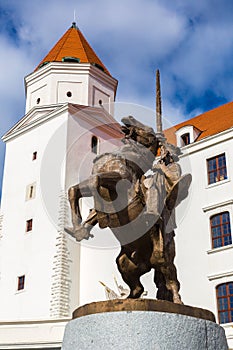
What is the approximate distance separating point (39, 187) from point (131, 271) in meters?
23.9

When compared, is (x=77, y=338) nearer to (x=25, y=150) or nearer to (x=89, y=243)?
(x=89, y=243)

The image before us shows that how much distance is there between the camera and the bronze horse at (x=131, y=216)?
6.64 m

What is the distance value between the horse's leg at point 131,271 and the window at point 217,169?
63.4ft

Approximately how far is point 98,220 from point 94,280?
858 inches

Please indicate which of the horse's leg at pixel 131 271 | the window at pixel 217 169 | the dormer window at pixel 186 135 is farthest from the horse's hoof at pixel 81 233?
the dormer window at pixel 186 135

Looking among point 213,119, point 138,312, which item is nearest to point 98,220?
point 138,312

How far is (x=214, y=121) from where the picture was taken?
30547 millimetres

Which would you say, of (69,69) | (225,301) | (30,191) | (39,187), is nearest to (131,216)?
(225,301)

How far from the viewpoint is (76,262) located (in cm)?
2880

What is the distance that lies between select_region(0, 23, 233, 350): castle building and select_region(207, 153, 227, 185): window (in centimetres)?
5

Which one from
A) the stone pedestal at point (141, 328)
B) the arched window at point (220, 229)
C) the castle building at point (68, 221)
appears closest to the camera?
the stone pedestal at point (141, 328)

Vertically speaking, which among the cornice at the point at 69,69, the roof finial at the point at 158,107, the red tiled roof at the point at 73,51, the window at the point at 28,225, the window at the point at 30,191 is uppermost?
the red tiled roof at the point at 73,51

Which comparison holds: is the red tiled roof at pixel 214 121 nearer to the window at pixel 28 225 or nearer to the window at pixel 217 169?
the window at pixel 217 169

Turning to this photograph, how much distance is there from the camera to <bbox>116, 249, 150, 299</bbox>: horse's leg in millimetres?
7000
